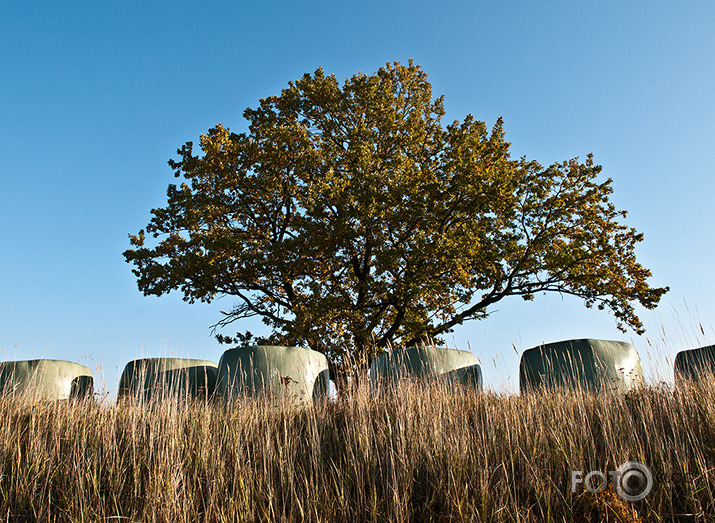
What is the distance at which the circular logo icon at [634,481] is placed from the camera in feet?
11.5

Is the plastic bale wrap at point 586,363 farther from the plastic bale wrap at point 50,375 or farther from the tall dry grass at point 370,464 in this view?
the plastic bale wrap at point 50,375

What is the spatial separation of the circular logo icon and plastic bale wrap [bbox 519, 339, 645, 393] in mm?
3538

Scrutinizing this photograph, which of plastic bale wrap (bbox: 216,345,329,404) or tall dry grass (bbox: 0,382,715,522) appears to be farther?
plastic bale wrap (bbox: 216,345,329,404)

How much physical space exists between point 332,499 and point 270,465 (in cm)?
64

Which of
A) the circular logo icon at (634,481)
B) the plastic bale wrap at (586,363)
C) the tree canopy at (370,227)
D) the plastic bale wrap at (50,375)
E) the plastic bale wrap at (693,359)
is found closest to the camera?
the circular logo icon at (634,481)

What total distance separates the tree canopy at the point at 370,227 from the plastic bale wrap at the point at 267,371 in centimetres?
465

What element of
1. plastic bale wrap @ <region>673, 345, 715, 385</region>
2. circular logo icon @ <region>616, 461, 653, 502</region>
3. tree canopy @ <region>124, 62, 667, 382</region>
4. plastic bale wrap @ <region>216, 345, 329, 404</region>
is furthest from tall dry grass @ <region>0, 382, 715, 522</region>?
tree canopy @ <region>124, 62, 667, 382</region>

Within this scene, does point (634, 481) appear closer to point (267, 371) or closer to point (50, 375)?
point (267, 371)

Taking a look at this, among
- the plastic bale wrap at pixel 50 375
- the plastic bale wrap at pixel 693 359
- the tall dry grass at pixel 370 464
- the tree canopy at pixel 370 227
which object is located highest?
the tree canopy at pixel 370 227

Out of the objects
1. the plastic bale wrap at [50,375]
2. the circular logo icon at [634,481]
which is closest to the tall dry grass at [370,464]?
the circular logo icon at [634,481]

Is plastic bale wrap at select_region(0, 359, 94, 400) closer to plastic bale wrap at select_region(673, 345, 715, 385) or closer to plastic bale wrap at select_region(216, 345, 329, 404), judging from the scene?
plastic bale wrap at select_region(216, 345, 329, 404)

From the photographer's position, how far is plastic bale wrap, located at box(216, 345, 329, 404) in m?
7.54

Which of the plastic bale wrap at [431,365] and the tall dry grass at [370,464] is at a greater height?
the plastic bale wrap at [431,365]

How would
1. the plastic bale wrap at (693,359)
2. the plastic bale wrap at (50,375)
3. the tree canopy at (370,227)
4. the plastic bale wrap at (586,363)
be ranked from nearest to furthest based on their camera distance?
the plastic bale wrap at (586,363) → the plastic bale wrap at (693,359) → the plastic bale wrap at (50,375) → the tree canopy at (370,227)
